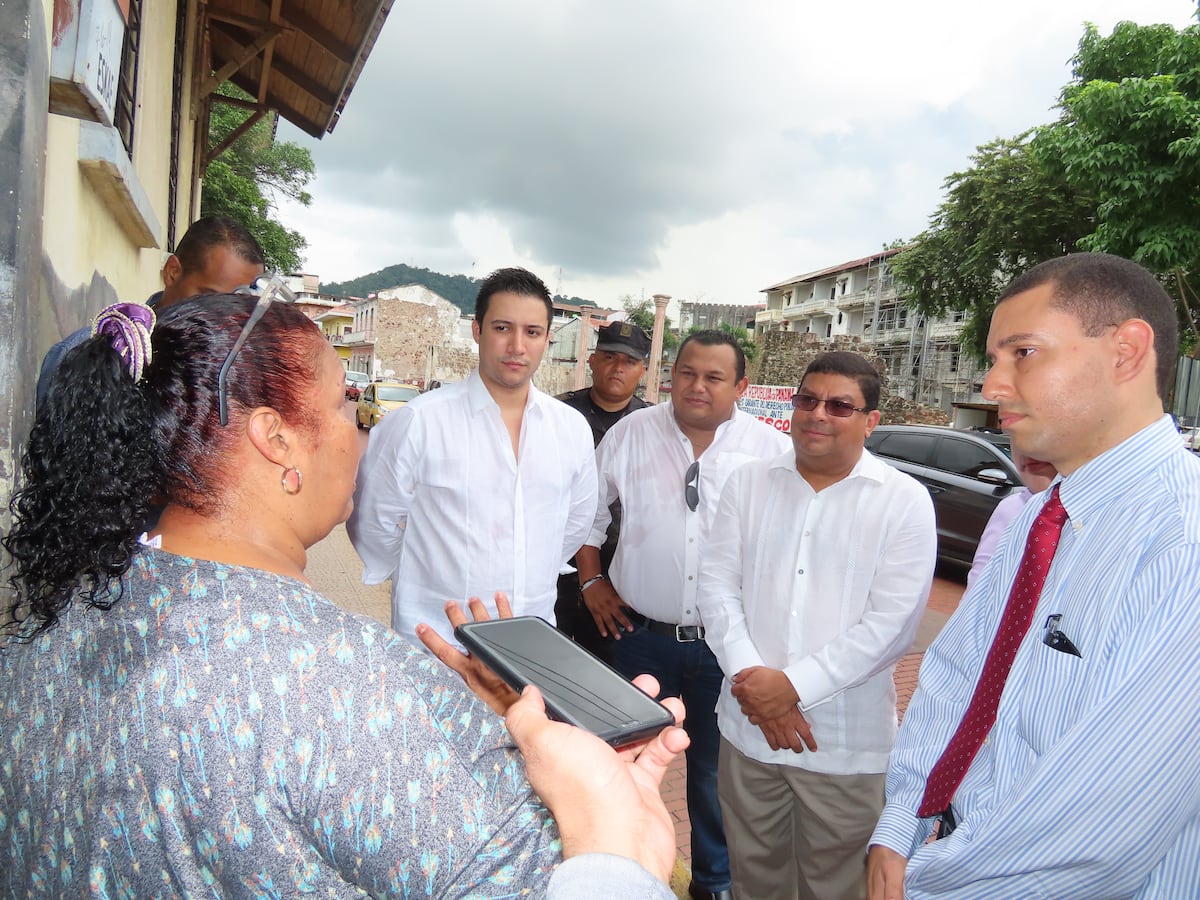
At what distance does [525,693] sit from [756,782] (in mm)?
1816

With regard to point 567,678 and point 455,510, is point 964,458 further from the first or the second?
point 567,678

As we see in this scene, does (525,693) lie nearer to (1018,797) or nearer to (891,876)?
(1018,797)

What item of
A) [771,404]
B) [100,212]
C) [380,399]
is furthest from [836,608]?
[380,399]

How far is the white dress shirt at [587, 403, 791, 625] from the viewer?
9.98ft

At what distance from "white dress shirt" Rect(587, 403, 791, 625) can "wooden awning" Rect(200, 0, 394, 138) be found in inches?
152

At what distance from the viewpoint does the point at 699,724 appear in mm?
2938

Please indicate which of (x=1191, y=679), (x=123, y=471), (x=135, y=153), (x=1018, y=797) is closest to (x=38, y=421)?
(x=123, y=471)

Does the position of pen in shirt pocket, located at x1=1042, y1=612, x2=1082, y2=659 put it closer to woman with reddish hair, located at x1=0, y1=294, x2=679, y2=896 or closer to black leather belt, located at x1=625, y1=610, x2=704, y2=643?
woman with reddish hair, located at x1=0, y1=294, x2=679, y2=896

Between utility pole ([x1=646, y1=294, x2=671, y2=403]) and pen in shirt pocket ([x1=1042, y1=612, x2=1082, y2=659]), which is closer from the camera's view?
pen in shirt pocket ([x1=1042, y1=612, x2=1082, y2=659])

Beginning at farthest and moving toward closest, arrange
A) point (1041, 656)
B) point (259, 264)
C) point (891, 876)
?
point (259, 264) → point (891, 876) → point (1041, 656)

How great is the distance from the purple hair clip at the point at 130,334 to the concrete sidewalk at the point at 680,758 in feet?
8.98

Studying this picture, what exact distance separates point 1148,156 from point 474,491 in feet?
47.0

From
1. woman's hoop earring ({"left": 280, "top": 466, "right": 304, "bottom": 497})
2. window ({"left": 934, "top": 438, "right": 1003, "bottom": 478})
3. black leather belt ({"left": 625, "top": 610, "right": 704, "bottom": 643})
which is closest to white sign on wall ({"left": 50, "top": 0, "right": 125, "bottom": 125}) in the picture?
woman's hoop earring ({"left": 280, "top": 466, "right": 304, "bottom": 497})

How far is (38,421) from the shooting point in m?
0.90
